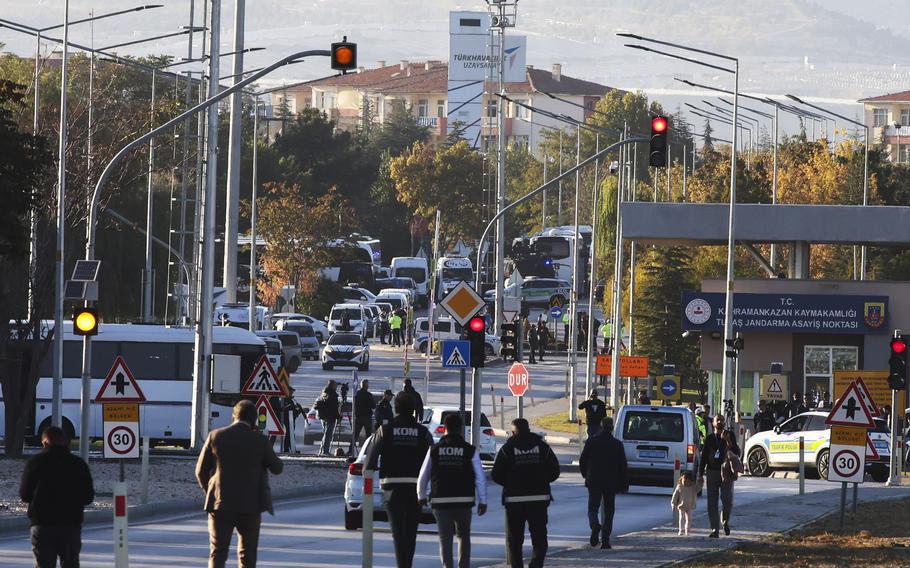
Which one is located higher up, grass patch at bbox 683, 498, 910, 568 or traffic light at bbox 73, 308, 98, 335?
traffic light at bbox 73, 308, 98, 335

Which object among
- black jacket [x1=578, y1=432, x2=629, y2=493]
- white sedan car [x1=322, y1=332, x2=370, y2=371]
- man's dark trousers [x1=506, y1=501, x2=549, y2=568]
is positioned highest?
white sedan car [x1=322, y1=332, x2=370, y2=371]

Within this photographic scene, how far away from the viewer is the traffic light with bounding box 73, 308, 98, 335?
26219mm

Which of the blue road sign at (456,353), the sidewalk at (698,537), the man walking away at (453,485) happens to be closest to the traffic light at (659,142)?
the sidewalk at (698,537)

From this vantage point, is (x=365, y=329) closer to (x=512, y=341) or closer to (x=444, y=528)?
(x=512, y=341)

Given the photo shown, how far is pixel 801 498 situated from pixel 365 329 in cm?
5119

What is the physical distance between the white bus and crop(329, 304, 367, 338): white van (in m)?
35.4

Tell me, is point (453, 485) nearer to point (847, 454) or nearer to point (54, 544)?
point (54, 544)

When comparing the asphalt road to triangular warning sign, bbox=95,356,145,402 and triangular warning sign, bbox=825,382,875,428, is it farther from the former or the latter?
triangular warning sign, bbox=825,382,875,428

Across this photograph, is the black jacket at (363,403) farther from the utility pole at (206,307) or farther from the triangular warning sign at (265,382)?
the triangular warning sign at (265,382)

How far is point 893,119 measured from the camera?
184500 mm

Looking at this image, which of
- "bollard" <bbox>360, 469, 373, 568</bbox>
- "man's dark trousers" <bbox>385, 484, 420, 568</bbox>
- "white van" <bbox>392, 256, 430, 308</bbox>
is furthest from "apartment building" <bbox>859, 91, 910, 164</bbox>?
"bollard" <bbox>360, 469, 373, 568</bbox>

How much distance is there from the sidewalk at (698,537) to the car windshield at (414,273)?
2996 inches

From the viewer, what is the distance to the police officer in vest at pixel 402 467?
648 inches

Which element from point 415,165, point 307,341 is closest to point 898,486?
point 307,341
